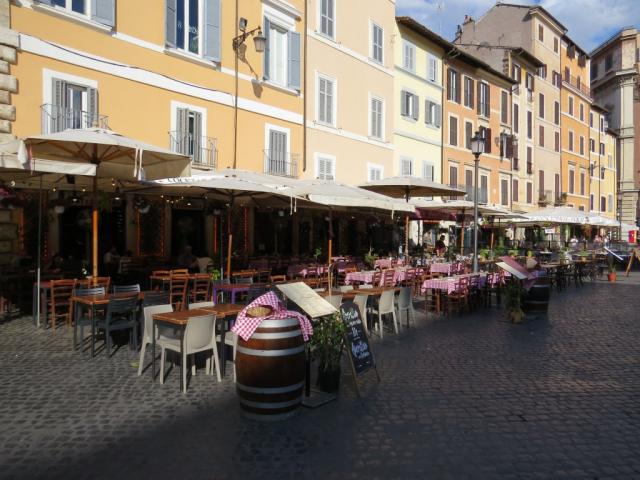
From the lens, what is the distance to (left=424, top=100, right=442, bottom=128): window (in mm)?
25139

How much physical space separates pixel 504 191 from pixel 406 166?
1173 centimetres

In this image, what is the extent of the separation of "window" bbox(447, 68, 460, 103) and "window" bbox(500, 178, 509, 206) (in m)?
7.28

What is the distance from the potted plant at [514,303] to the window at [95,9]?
10.7 metres

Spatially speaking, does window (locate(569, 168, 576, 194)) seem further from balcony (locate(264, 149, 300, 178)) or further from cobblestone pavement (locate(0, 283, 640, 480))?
cobblestone pavement (locate(0, 283, 640, 480))

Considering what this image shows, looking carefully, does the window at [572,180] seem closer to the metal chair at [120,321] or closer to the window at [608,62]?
the window at [608,62]

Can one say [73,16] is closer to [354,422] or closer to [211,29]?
[211,29]

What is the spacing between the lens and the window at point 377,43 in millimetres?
21531

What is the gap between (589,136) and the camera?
45.3 m

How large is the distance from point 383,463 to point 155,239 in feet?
37.5

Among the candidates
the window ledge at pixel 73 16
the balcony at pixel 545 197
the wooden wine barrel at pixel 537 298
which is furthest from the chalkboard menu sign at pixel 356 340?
the balcony at pixel 545 197

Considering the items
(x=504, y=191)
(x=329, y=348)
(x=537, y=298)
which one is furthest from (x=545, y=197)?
(x=329, y=348)

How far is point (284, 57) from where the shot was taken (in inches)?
683

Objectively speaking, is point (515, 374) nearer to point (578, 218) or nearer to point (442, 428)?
point (442, 428)

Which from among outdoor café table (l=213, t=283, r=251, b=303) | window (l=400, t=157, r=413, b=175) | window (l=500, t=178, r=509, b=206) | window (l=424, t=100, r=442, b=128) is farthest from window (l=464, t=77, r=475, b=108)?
outdoor café table (l=213, t=283, r=251, b=303)
